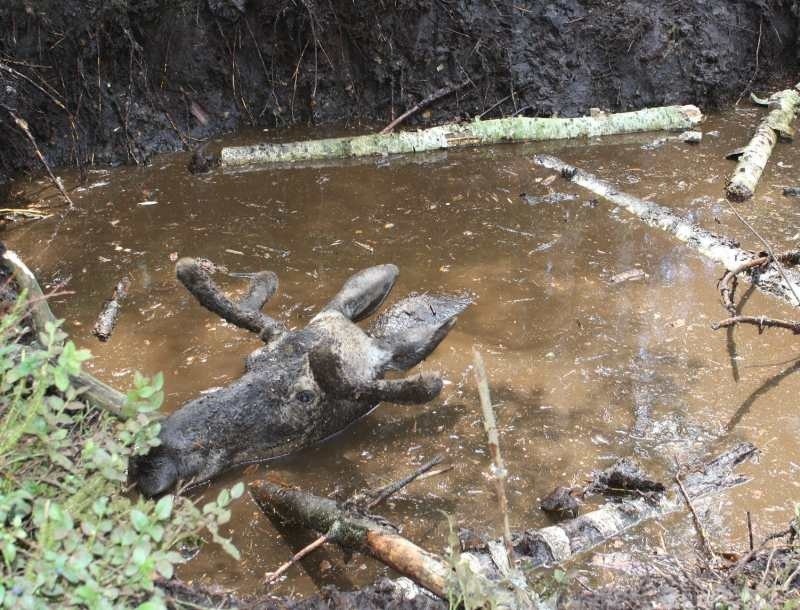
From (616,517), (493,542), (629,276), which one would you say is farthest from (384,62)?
(493,542)

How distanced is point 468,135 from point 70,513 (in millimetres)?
5663

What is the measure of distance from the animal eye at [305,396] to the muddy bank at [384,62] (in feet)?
14.0

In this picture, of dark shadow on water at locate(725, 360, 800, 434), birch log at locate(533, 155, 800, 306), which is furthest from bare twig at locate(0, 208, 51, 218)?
dark shadow on water at locate(725, 360, 800, 434)

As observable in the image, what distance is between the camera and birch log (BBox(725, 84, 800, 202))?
578 cm

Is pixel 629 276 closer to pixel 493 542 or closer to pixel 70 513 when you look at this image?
pixel 493 542

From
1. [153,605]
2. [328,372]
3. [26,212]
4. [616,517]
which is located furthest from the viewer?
[26,212]

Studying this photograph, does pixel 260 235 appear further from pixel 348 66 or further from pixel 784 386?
pixel 784 386

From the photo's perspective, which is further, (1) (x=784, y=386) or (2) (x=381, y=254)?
(2) (x=381, y=254)

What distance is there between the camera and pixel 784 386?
3.88 meters

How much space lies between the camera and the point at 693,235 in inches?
208

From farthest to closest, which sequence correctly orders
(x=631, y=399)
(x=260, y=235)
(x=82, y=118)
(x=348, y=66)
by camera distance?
(x=348, y=66)
(x=82, y=118)
(x=260, y=235)
(x=631, y=399)

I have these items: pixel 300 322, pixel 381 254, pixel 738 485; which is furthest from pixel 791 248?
pixel 300 322

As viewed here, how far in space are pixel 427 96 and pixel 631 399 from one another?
472cm

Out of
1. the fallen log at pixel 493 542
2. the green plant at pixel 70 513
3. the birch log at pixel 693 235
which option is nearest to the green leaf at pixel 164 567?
the green plant at pixel 70 513
